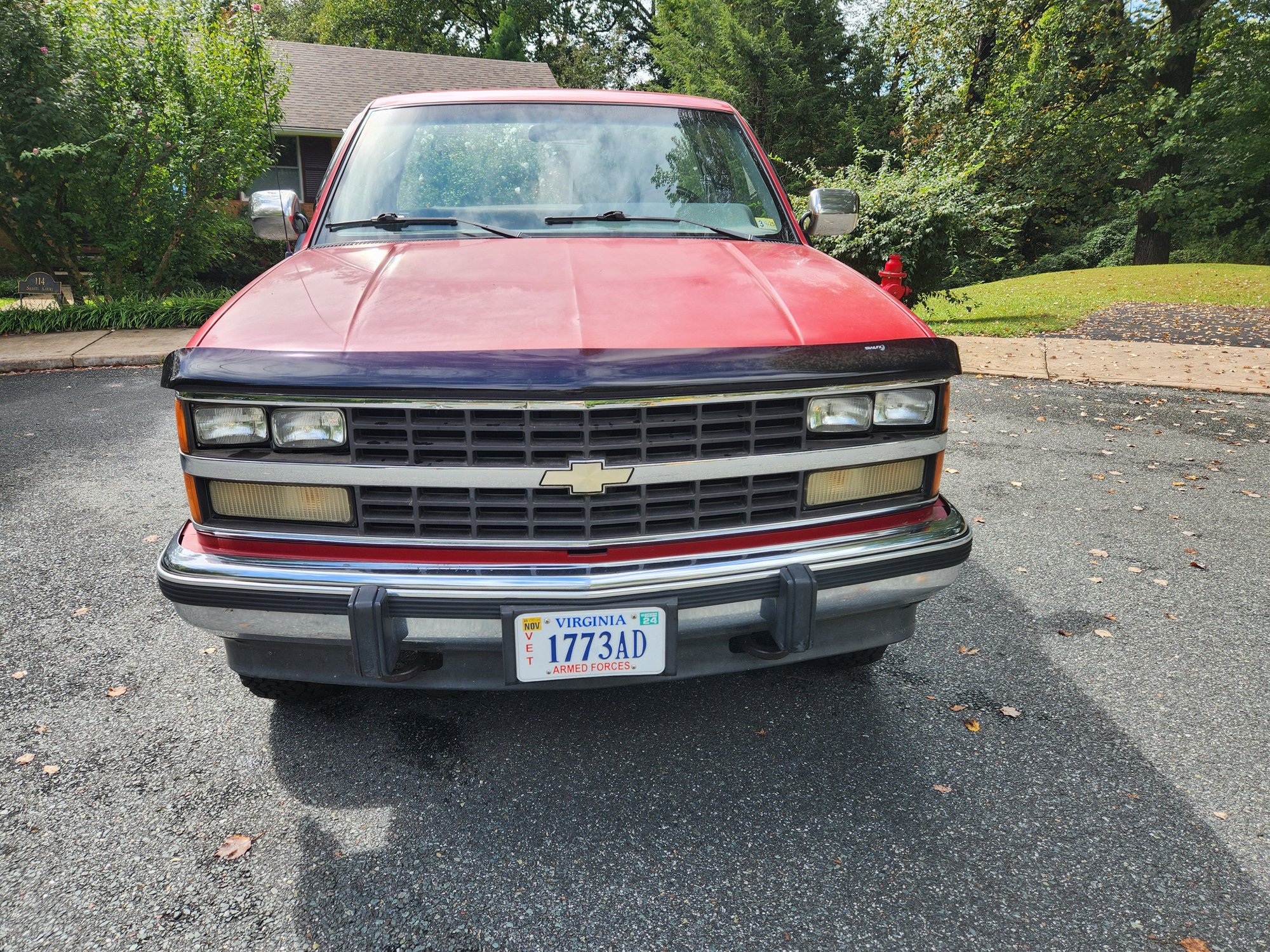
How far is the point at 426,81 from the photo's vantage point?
24.9 m

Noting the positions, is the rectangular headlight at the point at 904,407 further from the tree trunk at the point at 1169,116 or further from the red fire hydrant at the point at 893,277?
the tree trunk at the point at 1169,116

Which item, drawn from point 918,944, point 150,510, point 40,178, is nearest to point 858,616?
point 918,944

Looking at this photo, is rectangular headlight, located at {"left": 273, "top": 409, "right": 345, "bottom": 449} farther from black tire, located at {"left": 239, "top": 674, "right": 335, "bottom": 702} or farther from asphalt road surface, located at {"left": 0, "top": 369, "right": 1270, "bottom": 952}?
asphalt road surface, located at {"left": 0, "top": 369, "right": 1270, "bottom": 952}

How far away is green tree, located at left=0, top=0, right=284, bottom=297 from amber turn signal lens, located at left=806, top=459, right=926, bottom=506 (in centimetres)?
1081

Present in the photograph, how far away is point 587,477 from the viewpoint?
6.72 ft

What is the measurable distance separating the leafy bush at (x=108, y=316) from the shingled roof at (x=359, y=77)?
12.0 m

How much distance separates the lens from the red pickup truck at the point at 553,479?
6.57 ft

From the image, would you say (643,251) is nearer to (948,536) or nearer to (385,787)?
(948,536)

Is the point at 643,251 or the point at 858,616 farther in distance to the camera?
the point at 643,251

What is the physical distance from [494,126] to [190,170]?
995 cm

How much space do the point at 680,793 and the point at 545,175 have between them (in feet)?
7.38

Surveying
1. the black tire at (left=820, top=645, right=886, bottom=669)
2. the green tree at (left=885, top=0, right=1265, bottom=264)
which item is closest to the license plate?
the black tire at (left=820, top=645, right=886, bottom=669)

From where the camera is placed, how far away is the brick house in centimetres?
2202

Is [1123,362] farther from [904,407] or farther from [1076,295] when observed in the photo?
[904,407]
